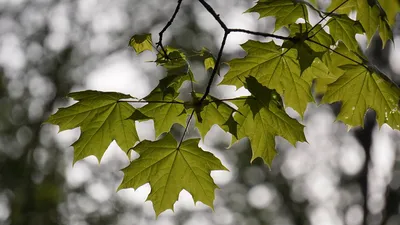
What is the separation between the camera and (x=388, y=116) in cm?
140

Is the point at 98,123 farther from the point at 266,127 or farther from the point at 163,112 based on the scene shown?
the point at 266,127

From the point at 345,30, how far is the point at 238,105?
1.13ft

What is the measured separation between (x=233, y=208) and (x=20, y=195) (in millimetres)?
3494

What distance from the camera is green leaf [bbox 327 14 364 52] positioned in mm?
1308

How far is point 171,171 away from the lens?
136cm

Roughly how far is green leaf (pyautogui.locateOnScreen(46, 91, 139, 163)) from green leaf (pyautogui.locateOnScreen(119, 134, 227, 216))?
0.24ft

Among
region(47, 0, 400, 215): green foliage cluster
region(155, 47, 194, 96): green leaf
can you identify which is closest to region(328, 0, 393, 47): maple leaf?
region(47, 0, 400, 215): green foliage cluster

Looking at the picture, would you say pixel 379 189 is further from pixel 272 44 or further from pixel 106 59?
pixel 272 44

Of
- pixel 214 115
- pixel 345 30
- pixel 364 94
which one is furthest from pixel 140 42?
pixel 364 94

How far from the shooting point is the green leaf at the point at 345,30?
4.29 ft

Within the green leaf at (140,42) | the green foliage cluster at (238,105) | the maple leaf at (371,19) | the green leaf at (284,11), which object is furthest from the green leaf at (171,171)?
the maple leaf at (371,19)

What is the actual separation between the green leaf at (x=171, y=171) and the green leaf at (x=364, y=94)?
374mm

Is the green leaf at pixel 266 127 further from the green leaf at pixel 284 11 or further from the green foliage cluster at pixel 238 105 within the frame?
the green leaf at pixel 284 11

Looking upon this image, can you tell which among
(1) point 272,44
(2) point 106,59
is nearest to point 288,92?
(1) point 272,44
